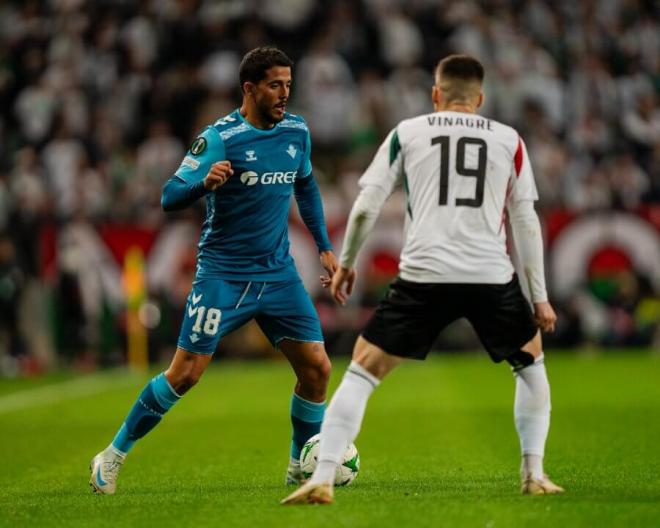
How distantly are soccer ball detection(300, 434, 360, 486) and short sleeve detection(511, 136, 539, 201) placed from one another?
6.53 feet

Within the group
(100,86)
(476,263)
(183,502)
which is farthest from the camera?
(100,86)

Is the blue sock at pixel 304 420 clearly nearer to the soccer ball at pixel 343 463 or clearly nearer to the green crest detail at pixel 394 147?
the soccer ball at pixel 343 463

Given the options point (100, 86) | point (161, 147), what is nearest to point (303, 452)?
point (161, 147)

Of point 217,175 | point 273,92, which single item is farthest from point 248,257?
point 273,92

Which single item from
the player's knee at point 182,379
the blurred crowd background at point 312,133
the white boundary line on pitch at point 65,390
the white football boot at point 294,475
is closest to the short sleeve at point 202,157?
the player's knee at point 182,379

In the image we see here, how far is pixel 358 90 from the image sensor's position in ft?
76.0

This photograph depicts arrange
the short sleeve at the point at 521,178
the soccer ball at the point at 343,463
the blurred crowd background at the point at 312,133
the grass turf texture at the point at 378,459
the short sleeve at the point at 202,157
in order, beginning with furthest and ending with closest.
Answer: the blurred crowd background at the point at 312,133, the soccer ball at the point at 343,463, the short sleeve at the point at 202,157, the short sleeve at the point at 521,178, the grass turf texture at the point at 378,459

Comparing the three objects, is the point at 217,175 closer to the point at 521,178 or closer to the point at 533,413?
the point at 521,178

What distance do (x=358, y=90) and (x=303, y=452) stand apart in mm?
15639

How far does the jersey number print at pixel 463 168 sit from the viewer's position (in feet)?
22.0

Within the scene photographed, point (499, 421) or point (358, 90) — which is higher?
point (358, 90)

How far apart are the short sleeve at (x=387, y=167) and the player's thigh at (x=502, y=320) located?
688 mm

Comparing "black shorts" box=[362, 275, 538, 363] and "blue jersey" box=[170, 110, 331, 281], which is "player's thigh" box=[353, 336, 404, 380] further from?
"blue jersey" box=[170, 110, 331, 281]

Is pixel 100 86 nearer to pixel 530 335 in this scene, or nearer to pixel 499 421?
pixel 499 421
